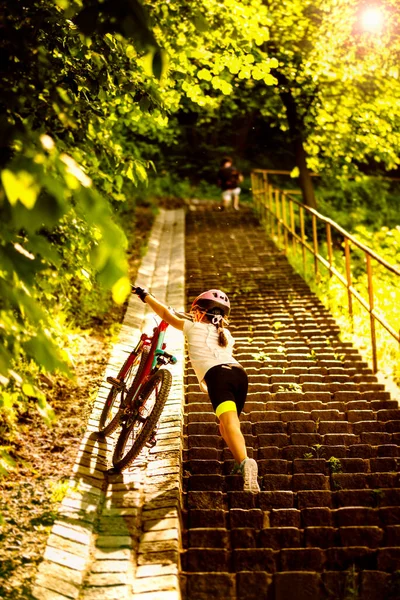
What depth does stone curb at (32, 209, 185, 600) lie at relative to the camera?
3637 mm

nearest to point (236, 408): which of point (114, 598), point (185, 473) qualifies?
point (185, 473)

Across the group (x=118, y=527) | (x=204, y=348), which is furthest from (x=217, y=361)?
(x=118, y=527)

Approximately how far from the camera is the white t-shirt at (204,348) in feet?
17.1

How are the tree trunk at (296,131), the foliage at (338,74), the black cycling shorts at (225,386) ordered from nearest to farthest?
the black cycling shorts at (225,386), the foliage at (338,74), the tree trunk at (296,131)

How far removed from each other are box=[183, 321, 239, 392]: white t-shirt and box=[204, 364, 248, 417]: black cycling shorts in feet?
0.19

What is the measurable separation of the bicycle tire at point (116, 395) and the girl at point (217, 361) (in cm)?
40

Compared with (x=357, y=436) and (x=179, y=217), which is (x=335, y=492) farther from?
(x=179, y=217)

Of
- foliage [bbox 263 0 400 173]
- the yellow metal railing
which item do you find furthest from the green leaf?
foliage [bbox 263 0 400 173]

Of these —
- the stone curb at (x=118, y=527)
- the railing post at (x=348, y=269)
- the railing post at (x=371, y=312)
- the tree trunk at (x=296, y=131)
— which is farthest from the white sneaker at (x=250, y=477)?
the tree trunk at (x=296, y=131)

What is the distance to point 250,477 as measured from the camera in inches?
183

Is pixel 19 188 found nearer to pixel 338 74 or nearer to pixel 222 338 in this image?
pixel 222 338

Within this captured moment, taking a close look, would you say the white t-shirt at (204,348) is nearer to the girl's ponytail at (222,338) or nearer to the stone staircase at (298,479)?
the girl's ponytail at (222,338)

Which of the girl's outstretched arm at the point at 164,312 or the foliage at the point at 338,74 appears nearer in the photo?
the girl's outstretched arm at the point at 164,312

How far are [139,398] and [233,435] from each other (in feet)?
2.49
